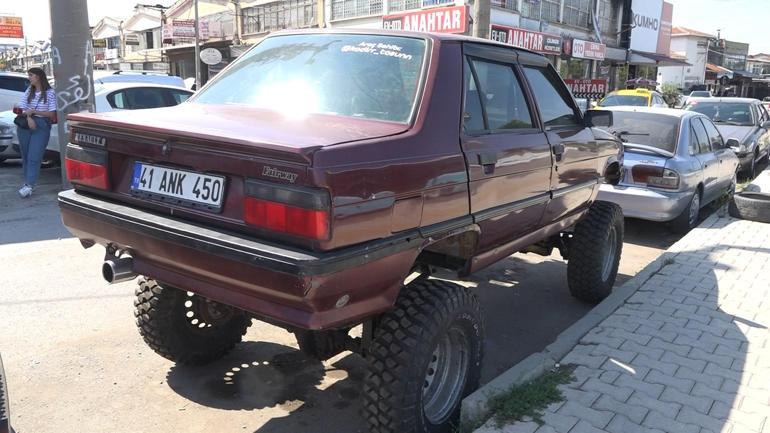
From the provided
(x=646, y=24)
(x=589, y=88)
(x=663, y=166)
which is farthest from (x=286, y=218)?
(x=646, y=24)

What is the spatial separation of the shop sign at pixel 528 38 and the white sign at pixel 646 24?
12680 millimetres

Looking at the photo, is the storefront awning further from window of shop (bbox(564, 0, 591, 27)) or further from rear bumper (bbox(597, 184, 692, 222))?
rear bumper (bbox(597, 184, 692, 222))

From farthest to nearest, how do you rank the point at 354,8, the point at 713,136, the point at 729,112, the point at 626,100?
the point at 354,8
the point at 626,100
the point at 729,112
the point at 713,136

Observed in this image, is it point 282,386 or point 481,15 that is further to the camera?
point 481,15

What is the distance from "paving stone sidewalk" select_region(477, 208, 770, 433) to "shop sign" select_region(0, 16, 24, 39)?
249 ft

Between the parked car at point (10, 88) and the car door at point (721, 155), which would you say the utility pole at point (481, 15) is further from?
the parked car at point (10, 88)

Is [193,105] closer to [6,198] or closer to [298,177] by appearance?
[298,177]

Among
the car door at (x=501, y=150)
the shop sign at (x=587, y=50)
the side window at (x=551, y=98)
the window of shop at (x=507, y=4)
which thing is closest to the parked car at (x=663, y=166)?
the side window at (x=551, y=98)

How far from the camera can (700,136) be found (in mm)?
7863

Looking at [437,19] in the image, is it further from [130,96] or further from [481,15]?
[130,96]

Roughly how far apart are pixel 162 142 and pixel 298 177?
78cm

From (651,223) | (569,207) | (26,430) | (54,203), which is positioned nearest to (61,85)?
(54,203)

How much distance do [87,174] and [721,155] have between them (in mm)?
8373

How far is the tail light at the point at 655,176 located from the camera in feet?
22.8
